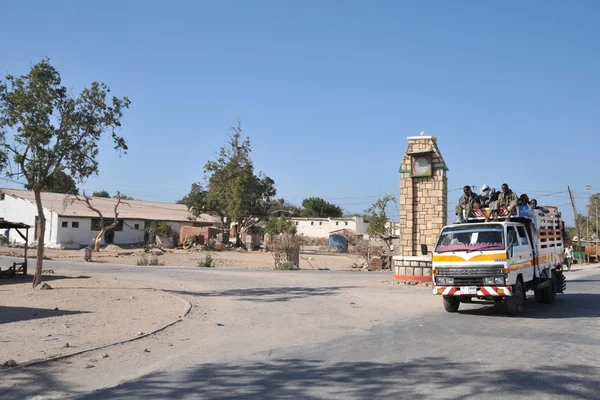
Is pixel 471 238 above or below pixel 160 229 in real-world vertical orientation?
below

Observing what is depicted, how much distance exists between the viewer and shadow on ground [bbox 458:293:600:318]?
1419 centimetres

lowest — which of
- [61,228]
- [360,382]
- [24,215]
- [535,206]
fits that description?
[360,382]

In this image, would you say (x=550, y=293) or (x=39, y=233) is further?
(x=39, y=233)

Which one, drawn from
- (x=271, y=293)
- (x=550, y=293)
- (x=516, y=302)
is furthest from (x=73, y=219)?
(x=516, y=302)

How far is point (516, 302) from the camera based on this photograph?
13.7m

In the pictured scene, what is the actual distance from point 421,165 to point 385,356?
15776 millimetres

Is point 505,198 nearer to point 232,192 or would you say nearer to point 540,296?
point 540,296

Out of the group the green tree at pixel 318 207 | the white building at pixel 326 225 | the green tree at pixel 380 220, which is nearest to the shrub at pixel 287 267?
the green tree at pixel 380 220

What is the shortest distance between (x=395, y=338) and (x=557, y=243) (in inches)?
402

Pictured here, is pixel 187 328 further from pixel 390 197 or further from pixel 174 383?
pixel 390 197

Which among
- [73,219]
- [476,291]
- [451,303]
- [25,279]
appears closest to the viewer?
[476,291]

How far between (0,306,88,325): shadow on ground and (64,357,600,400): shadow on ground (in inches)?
246

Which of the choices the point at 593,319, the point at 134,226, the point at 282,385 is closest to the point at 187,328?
the point at 282,385

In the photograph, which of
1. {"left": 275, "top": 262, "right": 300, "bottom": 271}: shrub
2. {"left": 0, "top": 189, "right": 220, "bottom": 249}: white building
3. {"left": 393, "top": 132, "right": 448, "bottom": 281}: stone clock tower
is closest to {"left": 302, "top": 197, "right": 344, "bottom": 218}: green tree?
{"left": 0, "top": 189, "right": 220, "bottom": 249}: white building
